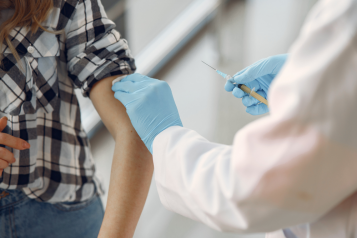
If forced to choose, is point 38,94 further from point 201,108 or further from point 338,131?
point 201,108

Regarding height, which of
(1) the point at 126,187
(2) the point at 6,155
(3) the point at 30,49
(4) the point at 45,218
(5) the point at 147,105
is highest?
(3) the point at 30,49

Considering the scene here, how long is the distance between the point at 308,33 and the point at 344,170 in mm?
202

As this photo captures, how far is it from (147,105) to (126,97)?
2.4 inches

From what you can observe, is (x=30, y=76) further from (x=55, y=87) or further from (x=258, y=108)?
(x=258, y=108)

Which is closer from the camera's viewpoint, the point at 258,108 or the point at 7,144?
the point at 7,144

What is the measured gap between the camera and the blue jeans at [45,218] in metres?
0.79

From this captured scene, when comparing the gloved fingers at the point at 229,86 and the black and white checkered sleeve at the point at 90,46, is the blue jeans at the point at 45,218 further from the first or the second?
the gloved fingers at the point at 229,86

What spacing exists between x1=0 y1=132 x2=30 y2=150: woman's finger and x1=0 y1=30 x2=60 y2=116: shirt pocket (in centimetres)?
6

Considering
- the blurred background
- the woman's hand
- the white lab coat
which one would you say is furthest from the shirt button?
the blurred background

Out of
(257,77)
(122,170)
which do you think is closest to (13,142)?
(122,170)

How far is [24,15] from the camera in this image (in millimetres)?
717

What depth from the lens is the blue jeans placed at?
786 mm

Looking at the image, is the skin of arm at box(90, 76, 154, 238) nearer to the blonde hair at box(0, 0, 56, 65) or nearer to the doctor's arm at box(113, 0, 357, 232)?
the blonde hair at box(0, 0, 56, 65)

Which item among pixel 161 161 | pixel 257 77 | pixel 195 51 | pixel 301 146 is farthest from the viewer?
pixel 195 51
